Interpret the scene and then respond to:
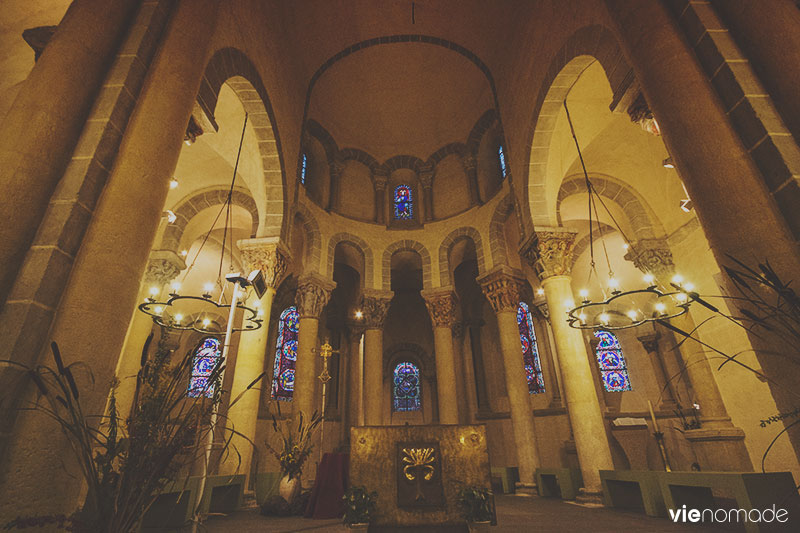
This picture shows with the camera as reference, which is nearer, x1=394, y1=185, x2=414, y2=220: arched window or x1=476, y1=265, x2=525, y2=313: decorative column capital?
x1=476, y1=265, x2=525, y2=313: decorative column capital

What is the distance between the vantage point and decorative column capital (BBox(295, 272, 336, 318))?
9203 mm

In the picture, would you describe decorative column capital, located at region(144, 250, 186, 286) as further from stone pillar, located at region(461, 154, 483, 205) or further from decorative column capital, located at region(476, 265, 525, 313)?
Result: stone pillar, located at region(461, 154, 483, 205)

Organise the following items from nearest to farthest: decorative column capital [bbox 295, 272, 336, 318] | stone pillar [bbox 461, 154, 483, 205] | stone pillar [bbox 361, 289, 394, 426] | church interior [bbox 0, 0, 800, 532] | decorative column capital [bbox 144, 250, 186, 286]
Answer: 1. church interior [bbox 0, 0, 800, 532]
2. decorative column capital [bbox 144, 250, 186, 286]
3. decorative column capital [bbox 295, 272, 336, 318]
4. stone pillar [bbox 361, 289, 394, 426]
5. stone pillar [bbox 461, 154, 483, 205]

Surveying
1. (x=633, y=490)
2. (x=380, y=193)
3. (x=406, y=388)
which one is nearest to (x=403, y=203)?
(x=380, y=193)

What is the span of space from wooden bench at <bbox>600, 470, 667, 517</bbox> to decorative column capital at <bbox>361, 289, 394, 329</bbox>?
19.9ft

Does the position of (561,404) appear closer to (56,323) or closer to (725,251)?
(725,251)

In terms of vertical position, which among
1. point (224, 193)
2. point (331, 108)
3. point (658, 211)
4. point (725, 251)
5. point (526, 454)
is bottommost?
point (526, 454)

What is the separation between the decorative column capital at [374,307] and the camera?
1044 centimetres

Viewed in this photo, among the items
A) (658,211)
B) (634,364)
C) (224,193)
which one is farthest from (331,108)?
(634,364)

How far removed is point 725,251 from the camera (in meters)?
2.65

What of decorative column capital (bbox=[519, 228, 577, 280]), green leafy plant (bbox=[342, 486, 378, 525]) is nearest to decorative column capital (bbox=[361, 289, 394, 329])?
decorative column capital (bbox=[519, 228, 577, 280])

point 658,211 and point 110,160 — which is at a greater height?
point 658,211

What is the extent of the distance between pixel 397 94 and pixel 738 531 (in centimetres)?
1142

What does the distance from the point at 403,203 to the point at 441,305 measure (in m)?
3.94
